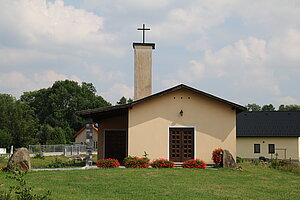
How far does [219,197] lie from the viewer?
11109 millimetres

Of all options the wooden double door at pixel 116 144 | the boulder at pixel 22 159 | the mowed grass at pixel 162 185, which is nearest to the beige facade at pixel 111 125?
the wooden double door at pixel 116 144

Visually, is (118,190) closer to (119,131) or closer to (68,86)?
(119,131)

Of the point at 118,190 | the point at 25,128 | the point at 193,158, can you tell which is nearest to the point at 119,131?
the point at 193,158

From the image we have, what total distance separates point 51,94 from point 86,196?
6793cm

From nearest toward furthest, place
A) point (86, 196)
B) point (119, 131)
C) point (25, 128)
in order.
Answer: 1. point (86, 196)
2. point (119, 131)
3. point (25, 128)

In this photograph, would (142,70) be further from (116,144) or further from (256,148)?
(256,148)

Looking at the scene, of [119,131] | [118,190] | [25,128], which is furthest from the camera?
[25,128]

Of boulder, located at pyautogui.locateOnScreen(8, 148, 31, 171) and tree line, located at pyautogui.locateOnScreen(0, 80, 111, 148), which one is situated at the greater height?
tree line, located at pyautogui.locateOnScreen(0, 80, 111, 148)

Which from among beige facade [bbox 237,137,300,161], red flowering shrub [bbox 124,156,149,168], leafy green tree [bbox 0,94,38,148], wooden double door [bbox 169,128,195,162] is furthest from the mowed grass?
leafy green tree [bbox 0,94,38,148]

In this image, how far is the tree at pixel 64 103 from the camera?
74.9 meters

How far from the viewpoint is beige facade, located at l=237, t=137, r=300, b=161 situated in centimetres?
3900

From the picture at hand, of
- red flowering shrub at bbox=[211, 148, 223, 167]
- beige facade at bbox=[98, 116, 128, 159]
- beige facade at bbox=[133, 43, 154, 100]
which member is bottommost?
red flowering shrub at bbox=[211, 148, 223, 167]

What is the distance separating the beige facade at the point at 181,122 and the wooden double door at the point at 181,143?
225 millimetres

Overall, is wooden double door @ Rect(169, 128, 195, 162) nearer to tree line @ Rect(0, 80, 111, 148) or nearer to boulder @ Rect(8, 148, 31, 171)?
boulder @ Rect(8, 148, 31, 171)
